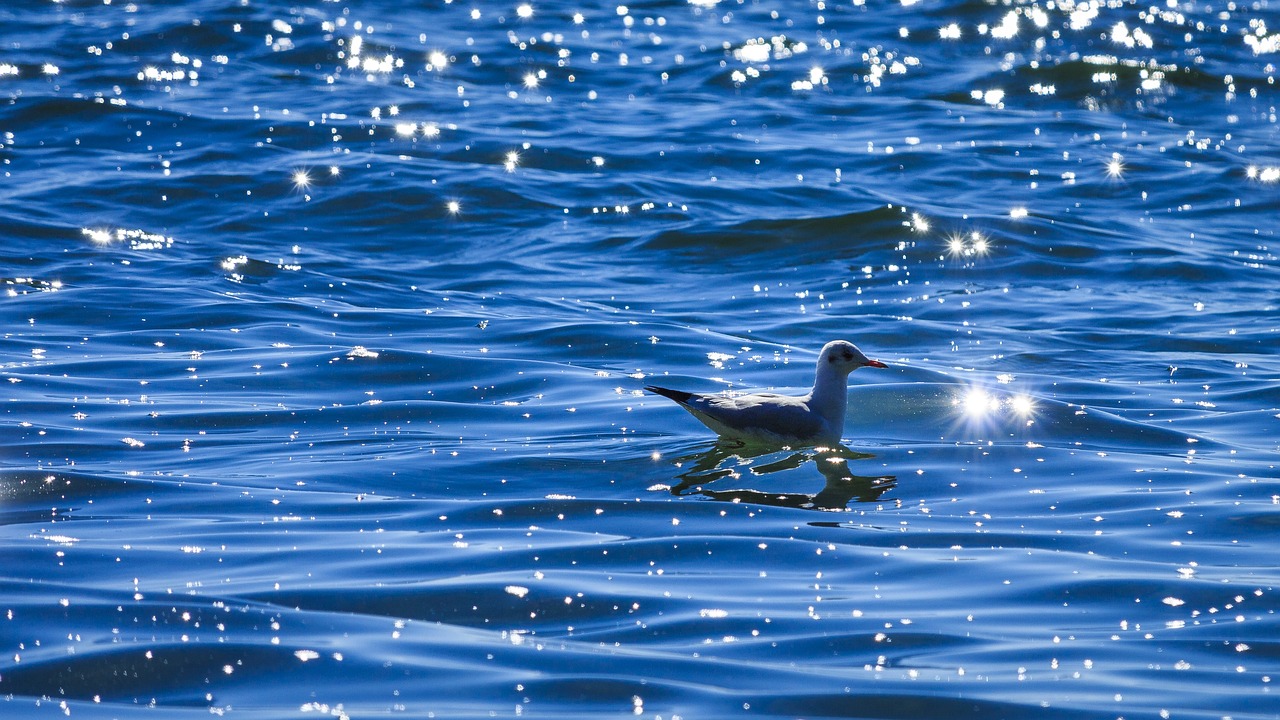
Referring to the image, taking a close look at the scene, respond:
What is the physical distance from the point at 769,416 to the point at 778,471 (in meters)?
0.38

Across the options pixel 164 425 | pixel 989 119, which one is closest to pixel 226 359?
pixel 164 425

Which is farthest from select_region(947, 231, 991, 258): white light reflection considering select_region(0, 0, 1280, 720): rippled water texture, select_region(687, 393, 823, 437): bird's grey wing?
select_region(687, 393, 823, 437): bird's grey wing

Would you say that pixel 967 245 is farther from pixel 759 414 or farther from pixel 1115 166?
pixel 759 414

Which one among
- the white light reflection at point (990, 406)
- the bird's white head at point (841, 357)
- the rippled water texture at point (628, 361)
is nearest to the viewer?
the rippled water texture at point (628, 361)

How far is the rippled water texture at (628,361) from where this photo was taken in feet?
19.0

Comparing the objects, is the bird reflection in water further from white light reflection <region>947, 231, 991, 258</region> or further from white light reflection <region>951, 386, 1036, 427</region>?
white light reflection <region>947, 231, 991, 258</region>

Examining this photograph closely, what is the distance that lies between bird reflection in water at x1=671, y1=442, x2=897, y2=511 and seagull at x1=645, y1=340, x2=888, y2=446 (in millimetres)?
105

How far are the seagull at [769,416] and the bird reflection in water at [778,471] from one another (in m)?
0.11

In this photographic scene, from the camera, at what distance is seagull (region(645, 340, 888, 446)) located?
30.7ft

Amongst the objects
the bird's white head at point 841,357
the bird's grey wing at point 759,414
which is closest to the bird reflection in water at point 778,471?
the bird's grey wing at point 759,414

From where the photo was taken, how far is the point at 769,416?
9.41 m

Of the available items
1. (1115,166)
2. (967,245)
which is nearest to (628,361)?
(967,245)

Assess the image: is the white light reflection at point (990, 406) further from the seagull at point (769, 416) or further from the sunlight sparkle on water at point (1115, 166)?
the sunlight sparkle on water at point (1115, 166)

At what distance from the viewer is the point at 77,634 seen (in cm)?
577
